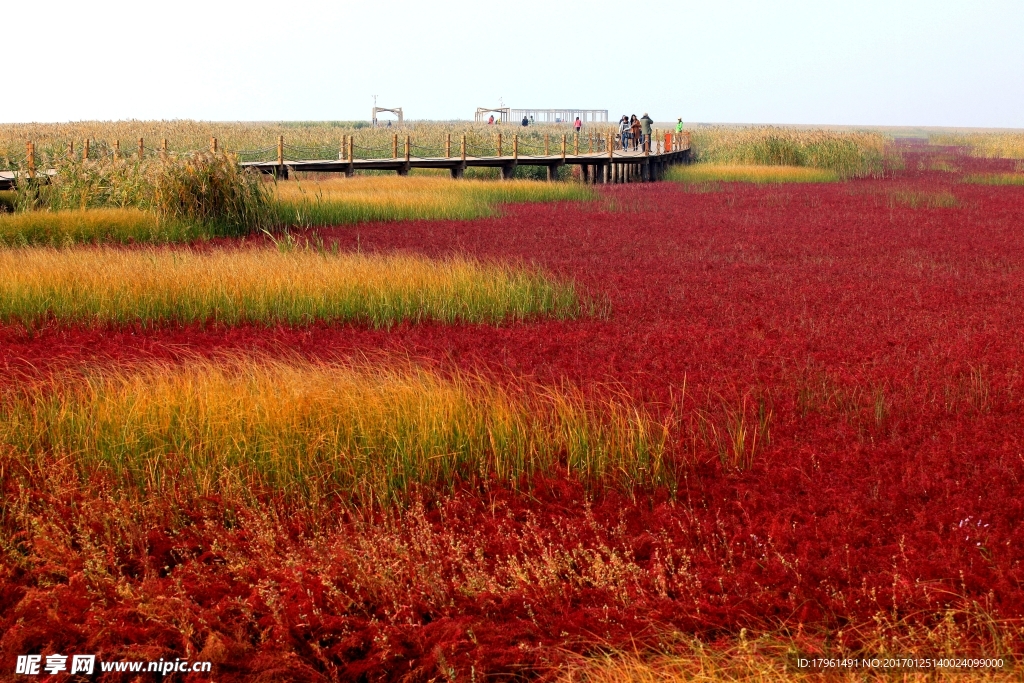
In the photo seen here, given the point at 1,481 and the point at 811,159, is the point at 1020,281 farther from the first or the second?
the point at 811,159

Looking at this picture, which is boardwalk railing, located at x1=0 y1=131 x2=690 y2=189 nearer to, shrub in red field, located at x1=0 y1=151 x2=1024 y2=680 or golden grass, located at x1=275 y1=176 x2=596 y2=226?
golden grass, located at x1=275 y1=176 x2=596 y2=226

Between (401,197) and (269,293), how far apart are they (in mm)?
9063

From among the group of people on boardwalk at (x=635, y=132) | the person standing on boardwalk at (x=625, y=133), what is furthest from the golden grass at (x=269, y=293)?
the person standing on boardwalk at (x=625, y=133)

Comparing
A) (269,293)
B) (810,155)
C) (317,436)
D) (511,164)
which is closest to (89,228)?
(269,293)

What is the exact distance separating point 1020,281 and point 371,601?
938 centimetres

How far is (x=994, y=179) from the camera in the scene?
89.6 ft

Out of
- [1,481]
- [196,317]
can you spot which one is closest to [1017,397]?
[1,481]

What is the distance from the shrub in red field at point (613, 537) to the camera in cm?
380

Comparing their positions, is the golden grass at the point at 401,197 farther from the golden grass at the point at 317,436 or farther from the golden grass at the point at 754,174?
the golden grass at the point at 317,436

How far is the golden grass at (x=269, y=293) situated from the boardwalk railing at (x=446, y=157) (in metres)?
6.16

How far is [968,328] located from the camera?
8734mm

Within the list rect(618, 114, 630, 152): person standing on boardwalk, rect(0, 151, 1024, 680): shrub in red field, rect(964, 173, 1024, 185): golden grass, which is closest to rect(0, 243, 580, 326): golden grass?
rect(0, 151, 1024, 680): shrub in red field

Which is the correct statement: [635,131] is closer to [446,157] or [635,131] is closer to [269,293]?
[446,157]

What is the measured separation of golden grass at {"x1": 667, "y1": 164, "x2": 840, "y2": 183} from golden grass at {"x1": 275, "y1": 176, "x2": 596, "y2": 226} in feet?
20.2
